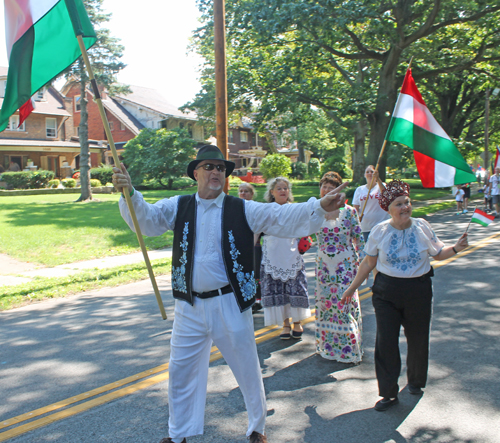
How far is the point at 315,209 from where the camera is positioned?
3.39 metres

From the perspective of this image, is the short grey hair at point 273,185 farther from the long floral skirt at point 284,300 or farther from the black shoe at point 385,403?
the black shoe at point 385,403

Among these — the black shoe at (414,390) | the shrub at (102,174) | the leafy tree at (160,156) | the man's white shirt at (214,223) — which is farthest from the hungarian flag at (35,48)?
the shrub at (102,174)

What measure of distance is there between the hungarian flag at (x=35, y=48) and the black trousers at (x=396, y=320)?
3.32 metres

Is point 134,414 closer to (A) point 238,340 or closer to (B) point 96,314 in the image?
(A) point 238,340

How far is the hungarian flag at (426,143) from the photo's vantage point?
5.08 metres

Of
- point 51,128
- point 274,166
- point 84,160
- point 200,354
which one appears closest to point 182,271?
point 200,354

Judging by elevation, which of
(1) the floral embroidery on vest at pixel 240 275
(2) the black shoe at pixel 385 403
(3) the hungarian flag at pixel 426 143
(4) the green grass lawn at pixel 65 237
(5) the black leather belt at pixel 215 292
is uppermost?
(3) the hungarian flag at pixel 426 143

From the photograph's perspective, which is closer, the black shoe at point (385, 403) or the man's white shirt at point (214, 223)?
the man's white shirt at point (214, 223)

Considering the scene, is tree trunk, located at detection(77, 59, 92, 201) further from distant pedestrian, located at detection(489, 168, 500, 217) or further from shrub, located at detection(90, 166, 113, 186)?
distant pedestrian, located at detection(489, 168, 500, 217)

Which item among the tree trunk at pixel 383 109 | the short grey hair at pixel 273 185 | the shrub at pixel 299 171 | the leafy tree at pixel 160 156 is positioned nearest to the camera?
the short grey hair at pixel 273 185

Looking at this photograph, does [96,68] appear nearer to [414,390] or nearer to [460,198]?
[460,198]

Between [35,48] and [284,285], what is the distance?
3.73 metres

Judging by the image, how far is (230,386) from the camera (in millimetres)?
4820

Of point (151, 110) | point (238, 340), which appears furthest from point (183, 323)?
point (151, 110)
